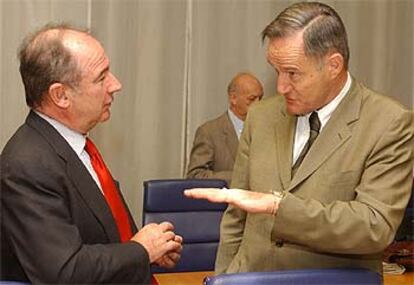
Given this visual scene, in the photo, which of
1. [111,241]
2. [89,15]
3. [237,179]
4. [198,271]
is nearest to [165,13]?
[89,15]

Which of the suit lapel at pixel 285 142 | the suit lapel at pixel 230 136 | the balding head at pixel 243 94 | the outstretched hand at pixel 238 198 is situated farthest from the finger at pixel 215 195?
→ the balding head at pixel 243 94

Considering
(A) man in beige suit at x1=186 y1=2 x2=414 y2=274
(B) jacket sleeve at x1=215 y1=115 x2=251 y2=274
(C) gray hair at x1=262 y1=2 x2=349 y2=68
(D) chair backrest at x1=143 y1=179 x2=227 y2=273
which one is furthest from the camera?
(D) chair backrest at x1=143 y1=179 x2=227 y2=273

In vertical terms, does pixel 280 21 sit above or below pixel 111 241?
above

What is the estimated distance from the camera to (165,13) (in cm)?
425

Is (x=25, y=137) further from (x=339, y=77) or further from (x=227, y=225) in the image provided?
(x=339, y=77)

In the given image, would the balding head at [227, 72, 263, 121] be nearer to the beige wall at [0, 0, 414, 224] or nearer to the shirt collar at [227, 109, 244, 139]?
the shirt collar at [227, 109, 244, 139]

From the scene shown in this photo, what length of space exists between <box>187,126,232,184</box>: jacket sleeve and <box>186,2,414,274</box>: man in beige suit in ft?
6.26

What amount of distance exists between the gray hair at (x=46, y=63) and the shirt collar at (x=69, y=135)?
0.19ft

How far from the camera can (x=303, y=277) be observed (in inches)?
63.1

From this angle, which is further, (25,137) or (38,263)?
(25,137)

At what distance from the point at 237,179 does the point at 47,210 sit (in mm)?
603

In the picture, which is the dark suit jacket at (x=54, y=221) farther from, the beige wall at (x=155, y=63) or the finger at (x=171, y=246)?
the beige wall at (x=155, y=63)

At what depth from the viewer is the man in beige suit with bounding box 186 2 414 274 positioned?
1.65 meters

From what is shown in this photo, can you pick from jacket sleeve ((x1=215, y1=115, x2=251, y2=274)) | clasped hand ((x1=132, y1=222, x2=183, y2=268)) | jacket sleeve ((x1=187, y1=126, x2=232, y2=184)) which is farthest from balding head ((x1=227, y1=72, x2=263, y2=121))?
clasped hand ((x1=132, y1=222, x2=183, y2=268))
